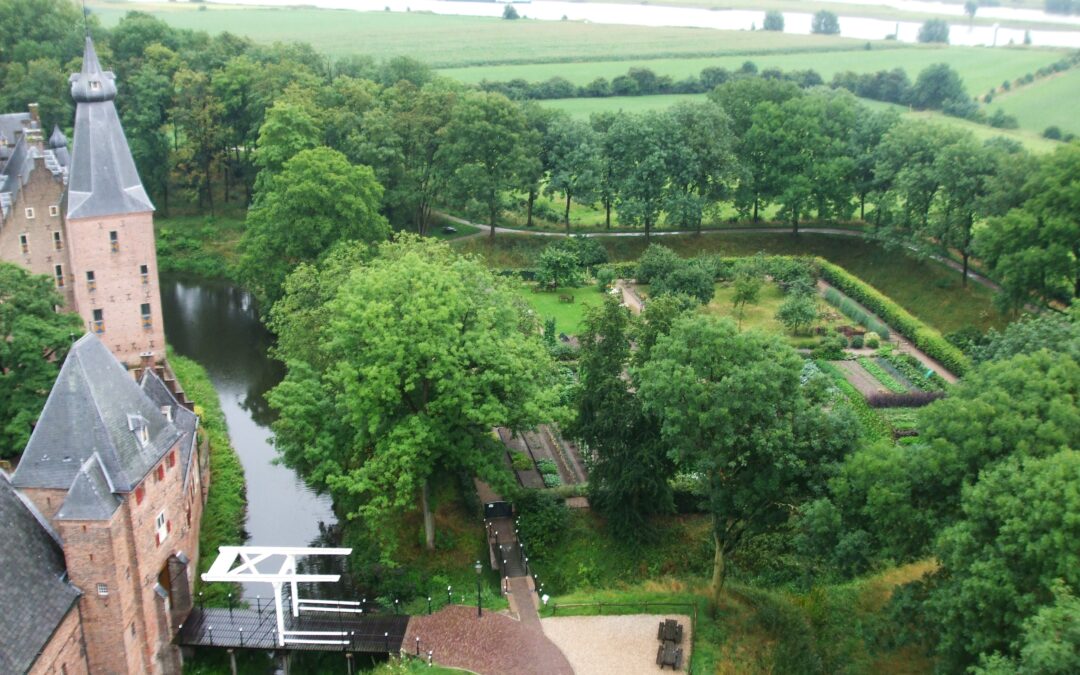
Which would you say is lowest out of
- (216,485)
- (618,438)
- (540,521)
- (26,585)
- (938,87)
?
(216,485)

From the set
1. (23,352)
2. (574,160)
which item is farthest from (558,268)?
(23,352)

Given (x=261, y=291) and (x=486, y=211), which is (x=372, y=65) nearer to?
(x=486, y=211)

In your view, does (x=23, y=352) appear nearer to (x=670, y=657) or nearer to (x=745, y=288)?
(x=670, y=657)

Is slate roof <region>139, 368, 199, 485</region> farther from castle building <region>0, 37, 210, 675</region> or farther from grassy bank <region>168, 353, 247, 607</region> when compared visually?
grassy bank <region>168, 353, 247, 607</region>

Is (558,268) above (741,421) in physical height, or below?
below

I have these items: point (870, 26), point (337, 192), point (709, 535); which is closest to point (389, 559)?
point (709, 535)
